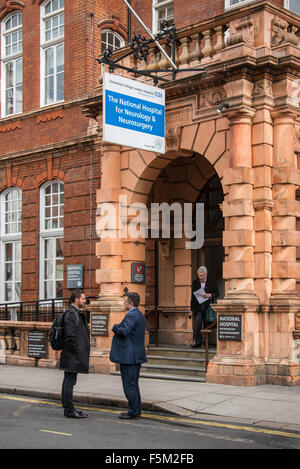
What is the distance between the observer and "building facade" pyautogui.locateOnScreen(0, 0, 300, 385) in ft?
43.3

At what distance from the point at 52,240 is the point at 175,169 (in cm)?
473

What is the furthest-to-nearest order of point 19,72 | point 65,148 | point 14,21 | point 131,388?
1. point 14,21
2. point 19,72
3. point 65,148
4. point 131,388

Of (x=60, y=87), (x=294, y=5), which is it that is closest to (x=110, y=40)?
(x=60, y=87)

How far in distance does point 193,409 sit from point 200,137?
19.4 feet

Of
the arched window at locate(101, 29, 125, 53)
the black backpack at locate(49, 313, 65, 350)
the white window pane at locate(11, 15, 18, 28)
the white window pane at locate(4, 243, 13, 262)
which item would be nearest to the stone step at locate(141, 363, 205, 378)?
the black backpack at locate(49, 313, 65, 350)

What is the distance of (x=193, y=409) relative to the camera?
34.7 ft

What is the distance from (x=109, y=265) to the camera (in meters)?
15.4

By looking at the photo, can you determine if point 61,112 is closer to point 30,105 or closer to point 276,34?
point 30,105

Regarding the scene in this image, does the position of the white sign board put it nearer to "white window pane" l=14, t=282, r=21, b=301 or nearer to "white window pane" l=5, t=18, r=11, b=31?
"white window pane" l=14, t=282, r=21, b=301

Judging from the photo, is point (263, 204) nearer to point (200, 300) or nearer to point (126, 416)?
point (200, 300)

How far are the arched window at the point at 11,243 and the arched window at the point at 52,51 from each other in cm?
304

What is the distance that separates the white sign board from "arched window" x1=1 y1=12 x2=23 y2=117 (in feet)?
28.8

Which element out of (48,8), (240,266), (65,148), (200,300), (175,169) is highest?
(48,8)

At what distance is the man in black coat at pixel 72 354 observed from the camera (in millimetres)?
9984
